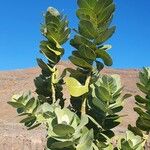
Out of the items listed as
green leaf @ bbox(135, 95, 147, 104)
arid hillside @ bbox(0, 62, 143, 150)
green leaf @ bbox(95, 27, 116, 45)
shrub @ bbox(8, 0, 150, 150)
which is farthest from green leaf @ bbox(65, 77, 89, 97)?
arid hillside @ bbox(0, 62, 143, 150)

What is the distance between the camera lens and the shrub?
131 inches

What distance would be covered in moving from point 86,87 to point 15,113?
69.4ft

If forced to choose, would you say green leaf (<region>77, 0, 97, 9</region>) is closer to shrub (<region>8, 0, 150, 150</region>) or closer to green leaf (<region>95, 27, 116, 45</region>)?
shrub (<region>8, 0, 150, 150</region>)

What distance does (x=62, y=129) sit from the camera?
2885 millimetres

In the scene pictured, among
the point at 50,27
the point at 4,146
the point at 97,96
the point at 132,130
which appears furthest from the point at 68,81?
the point at 4,146

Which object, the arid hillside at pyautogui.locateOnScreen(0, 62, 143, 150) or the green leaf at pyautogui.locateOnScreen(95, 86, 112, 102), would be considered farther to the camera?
the arid hillside at pyautogui.locateOnScreen(0, 62, 143, 150)

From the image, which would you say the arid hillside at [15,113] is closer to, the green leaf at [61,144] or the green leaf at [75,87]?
the green leaf at [75,87]

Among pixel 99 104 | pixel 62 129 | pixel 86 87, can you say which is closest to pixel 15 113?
pixel 86 87

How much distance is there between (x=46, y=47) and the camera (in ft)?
12.5

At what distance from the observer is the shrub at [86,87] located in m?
3.32

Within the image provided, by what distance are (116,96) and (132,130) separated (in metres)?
0.47

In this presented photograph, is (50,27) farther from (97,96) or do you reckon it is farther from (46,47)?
(97,96)

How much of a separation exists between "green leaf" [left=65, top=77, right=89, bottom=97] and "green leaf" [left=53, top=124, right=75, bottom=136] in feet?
1.75

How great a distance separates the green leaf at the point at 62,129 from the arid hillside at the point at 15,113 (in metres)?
4.86
